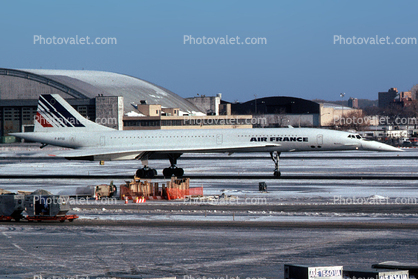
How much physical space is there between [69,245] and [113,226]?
382 cm

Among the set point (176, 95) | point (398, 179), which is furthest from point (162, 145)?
point (176, 95)

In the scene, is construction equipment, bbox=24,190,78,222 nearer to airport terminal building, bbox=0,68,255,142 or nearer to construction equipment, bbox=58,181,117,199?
construction equipment, bbox=58,181,117,199

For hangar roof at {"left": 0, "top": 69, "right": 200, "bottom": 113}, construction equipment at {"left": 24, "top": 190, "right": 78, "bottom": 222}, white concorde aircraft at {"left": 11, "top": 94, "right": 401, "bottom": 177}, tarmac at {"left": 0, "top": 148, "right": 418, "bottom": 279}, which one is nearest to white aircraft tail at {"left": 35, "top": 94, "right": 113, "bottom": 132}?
white concorde aircraft at {"left": 11, "top": 94, "right": 401, "bottom": 177}

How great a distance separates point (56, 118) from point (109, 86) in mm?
83630

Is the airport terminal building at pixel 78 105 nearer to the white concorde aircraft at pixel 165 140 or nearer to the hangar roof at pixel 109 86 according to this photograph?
the hangar roof at pixel 109 86

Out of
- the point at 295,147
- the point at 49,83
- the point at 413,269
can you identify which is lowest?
the point at 413,269

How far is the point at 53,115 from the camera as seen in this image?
48094mm

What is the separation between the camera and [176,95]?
15075 cm

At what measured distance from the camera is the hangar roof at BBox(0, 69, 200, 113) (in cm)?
10938

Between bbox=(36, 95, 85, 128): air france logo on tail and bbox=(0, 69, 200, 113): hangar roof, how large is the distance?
200 feet

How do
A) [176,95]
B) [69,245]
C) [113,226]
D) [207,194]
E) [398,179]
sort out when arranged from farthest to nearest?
[176,95] → [398,179] → [207,194] → [113,226] → [69,245]

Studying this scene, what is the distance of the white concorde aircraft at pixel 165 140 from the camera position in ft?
143

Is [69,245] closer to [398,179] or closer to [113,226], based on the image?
[113,226]

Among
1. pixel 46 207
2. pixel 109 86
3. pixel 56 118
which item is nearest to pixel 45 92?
pixel 109 86
